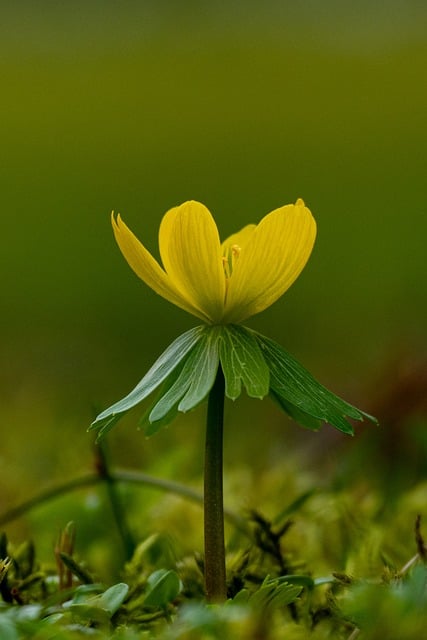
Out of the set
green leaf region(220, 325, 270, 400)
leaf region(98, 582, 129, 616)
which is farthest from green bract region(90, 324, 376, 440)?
leaf region(98, 582, 129, 616)

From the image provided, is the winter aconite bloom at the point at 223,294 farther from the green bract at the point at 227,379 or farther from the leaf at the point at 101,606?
the leaf at the point at 101,606

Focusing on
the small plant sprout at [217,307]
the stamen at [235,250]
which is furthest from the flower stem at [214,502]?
the stamen at [235,250]

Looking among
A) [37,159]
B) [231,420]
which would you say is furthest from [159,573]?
[37,159]

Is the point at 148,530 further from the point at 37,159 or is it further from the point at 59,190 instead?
the point at 37,159

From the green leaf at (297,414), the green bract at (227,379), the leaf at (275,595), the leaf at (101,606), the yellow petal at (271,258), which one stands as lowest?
the leaf at (275,595)

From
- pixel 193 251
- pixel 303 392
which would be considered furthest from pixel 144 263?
pixel 303 392

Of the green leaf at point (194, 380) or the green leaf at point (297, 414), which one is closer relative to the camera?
the green leaf at point (194, 380)

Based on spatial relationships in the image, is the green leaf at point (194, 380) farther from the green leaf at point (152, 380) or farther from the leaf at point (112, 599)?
the leaf at point (112, 599)

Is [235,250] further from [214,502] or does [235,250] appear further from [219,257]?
[214,502]

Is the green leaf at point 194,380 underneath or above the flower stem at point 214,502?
above
